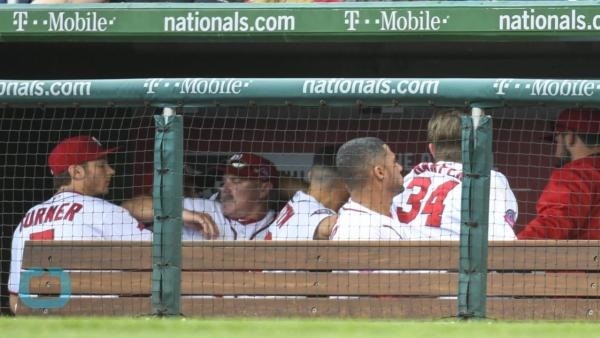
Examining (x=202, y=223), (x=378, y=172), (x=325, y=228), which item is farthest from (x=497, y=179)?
(x=202, y=223)

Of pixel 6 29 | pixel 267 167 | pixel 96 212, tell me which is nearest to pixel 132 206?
pixel 96 212

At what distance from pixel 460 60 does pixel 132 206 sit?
2845 mm

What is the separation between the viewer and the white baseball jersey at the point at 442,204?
716 cm

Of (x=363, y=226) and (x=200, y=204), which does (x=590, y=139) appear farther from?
(x=200, y=204)

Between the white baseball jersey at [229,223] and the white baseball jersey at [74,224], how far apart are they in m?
0.45

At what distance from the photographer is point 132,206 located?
8156mm

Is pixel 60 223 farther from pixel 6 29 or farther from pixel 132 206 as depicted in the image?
pixel 6 29

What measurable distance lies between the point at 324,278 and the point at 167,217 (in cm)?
86

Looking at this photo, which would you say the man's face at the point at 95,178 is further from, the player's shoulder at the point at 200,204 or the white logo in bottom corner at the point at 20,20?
the white logo in bottom corner at the point at 20,20

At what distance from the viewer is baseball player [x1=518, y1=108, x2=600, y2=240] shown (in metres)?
7.13

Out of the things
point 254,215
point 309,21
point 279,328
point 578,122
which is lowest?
point 279,328

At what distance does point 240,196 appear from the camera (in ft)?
27.4

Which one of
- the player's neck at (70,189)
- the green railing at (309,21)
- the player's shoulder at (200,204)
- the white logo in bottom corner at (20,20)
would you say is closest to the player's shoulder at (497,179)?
the green railing at (309,21)

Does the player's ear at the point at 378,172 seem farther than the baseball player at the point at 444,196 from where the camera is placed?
Yes
